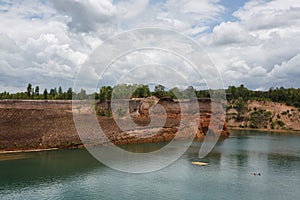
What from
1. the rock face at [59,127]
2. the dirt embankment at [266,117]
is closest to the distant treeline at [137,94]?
the dirt embankment at [266,117]

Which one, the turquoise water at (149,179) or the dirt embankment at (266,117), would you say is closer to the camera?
the turquoise water at (149,179)

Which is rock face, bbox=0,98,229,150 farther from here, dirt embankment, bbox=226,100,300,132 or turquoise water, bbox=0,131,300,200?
dirt embankment, bbox=226,100,300,132

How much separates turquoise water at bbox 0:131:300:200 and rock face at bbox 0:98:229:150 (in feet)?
14.4

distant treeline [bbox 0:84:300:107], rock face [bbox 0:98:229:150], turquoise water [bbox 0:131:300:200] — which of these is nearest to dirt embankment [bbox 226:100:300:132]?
distant treeline [bbox 0:84:300:107]

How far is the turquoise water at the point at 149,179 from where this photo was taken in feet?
83.7

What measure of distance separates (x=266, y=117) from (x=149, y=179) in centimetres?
8019

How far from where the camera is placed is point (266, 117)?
10094cm

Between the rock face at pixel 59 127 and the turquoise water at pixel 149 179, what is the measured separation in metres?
4.38

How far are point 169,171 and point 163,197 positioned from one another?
9.01m

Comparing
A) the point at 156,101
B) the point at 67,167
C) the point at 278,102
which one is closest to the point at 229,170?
the point at 67,167

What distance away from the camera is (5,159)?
1485 inches

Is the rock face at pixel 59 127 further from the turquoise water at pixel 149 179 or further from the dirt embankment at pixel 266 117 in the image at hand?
the dirt embankment at pixel 266 117

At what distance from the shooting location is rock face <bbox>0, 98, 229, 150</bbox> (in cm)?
4519

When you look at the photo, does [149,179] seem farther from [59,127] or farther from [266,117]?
[266,117]
